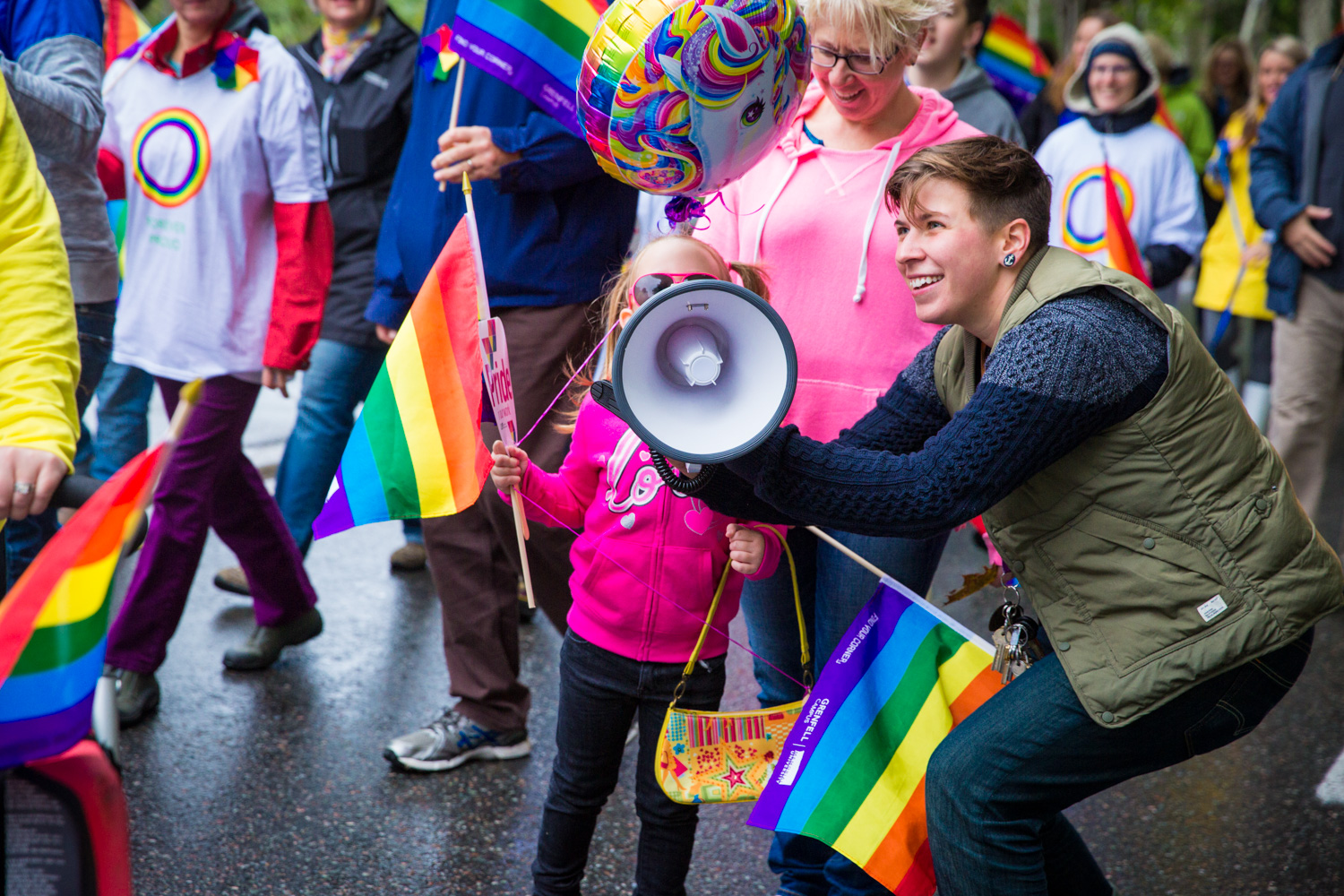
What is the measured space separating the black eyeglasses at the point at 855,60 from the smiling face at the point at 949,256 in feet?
1.64

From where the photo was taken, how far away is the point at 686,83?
209 centimetres

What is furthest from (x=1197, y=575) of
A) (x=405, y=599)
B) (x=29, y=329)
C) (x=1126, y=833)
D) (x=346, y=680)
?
(x=405, y=599)

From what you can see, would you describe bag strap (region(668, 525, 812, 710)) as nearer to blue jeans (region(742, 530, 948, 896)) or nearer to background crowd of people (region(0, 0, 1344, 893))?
background crowd of people (region(0, 0, 1344, 893))

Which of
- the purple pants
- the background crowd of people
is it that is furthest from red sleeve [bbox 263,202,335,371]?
the purple pants

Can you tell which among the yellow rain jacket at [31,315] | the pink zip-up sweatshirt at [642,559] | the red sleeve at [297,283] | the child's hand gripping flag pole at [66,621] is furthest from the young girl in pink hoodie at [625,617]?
the red sleeve at [297,283]

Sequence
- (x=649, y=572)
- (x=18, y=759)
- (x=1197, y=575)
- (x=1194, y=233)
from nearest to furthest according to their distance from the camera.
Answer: (x=18, y=759)
(x=1197, y=575)
(x=649, y=572)
(x=1194, y=233)

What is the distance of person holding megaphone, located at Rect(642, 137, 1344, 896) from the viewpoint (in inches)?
76.3

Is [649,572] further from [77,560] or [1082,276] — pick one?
[77,560]

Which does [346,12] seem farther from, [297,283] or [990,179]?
[990,179]

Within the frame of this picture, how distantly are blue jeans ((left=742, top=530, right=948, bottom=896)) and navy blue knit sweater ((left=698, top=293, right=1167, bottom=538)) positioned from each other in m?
0.63

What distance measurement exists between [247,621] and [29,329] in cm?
261

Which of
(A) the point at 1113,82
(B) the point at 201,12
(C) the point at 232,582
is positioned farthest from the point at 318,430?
(A) the point at 1113,82

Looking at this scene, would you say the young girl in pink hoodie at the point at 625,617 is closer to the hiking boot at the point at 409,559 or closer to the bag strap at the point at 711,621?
the bag strap at the point at 711,621

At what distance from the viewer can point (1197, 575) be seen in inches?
78.0
